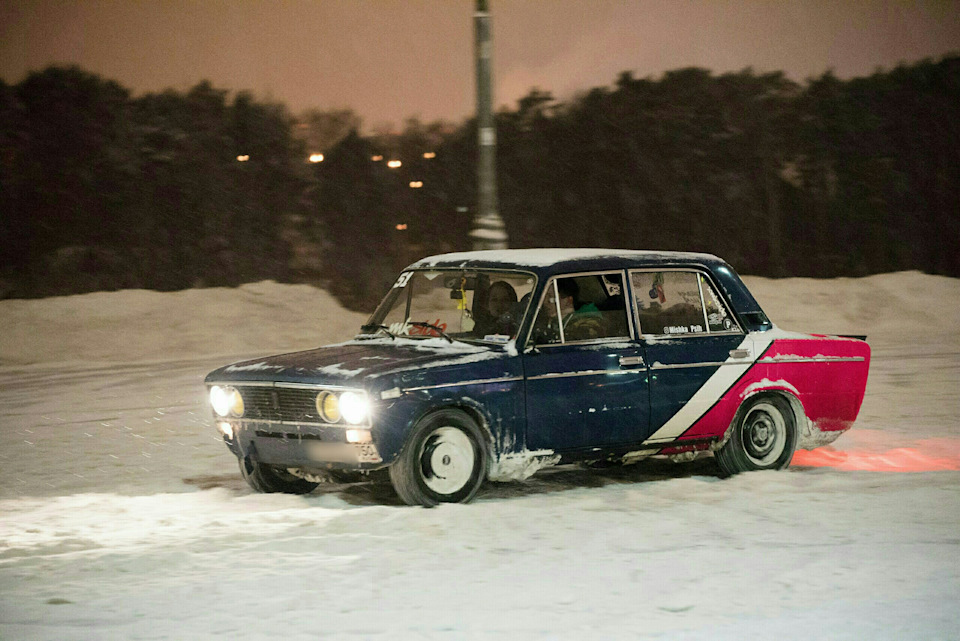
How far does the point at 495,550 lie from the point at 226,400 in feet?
8.48

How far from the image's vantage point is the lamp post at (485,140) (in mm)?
13078

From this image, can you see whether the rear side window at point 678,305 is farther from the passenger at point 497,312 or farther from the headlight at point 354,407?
the headlight at point 354,407

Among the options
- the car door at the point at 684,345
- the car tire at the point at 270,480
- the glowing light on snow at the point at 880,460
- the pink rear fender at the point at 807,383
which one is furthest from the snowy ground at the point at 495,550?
the car door at the point at 684,345

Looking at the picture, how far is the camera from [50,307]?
30000 mm

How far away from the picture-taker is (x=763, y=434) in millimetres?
9781

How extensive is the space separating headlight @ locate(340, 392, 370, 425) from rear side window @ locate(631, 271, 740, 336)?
7.64 feet

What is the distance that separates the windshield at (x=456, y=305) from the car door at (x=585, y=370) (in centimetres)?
→ 22

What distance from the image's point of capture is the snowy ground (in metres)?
5.68

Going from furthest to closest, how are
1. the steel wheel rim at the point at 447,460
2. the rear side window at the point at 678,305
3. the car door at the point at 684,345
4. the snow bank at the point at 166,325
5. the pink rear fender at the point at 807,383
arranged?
the snow bank at the point at 166,325 → the pink rear fender at the point at 807,383 → the rear side window at the point at 678,305 → the car door at the point at 684,345 → the steel wheel rim at the point at 447,460

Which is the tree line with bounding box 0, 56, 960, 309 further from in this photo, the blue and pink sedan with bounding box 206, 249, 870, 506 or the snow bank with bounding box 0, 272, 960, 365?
the blue and pink sedan with bounding box 206, 249, 870, 506

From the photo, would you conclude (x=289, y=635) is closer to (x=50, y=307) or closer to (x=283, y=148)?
(x=50, y=307)

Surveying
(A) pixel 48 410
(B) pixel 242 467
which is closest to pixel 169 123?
(A) pixel 48 410

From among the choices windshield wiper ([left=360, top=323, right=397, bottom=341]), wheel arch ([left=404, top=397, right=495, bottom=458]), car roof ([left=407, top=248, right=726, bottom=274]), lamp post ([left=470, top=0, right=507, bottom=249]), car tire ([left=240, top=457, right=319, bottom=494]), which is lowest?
car tire ([left=240, top=457, right=319, bottom=494])

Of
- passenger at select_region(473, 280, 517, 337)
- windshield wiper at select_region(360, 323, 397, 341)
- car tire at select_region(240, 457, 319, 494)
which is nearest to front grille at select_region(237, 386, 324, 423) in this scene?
car tire at select_region(240, 457, 319, 494)
